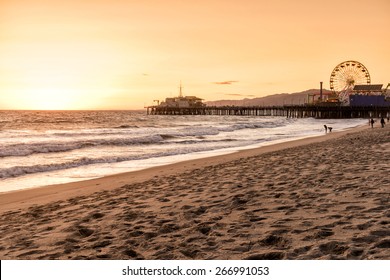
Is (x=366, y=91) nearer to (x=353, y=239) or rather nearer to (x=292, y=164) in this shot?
(x=292, y=164)

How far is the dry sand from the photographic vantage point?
13.2 ft

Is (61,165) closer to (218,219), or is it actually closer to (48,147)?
(48,147)

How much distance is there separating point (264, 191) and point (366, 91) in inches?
3112

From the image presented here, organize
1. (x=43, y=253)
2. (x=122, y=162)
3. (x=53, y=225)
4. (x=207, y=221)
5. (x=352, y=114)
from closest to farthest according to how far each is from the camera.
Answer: (x=43, y=253)
(x=207, y=221)
(x=53, y=225)
(x=122, y=162)
(x=352, y=114)

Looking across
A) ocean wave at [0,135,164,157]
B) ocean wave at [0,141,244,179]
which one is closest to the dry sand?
ocean wave at [0,141,244,179]

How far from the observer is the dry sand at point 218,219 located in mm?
4016

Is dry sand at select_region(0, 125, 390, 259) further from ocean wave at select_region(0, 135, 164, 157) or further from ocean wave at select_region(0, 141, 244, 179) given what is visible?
ocean wave at select_region(0, 135, 164, 157)

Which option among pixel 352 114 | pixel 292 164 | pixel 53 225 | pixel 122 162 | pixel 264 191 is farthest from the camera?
pixel 352 114

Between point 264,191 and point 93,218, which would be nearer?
point 93,218

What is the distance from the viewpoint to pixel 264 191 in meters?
6.80

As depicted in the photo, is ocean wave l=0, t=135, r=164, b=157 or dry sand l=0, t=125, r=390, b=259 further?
ocean wave l=0, t=135, r=164, b=157

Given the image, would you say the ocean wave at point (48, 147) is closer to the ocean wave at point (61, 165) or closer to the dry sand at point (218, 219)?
the ocean wave at point (61, 165)

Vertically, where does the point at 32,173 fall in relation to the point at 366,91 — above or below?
below

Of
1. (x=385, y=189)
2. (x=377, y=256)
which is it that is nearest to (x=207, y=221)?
(x=377, y=256)
